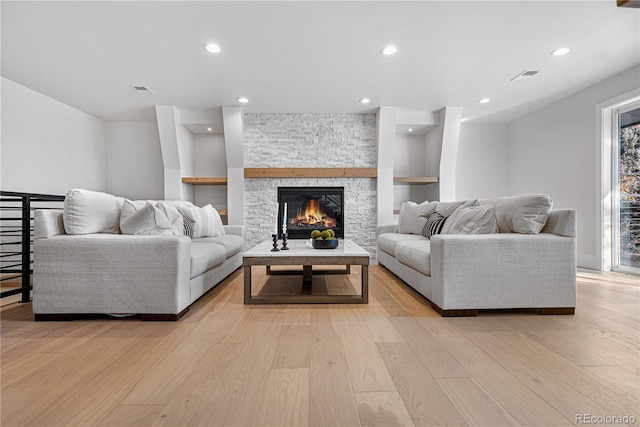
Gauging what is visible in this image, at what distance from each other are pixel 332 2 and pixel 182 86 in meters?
2.49

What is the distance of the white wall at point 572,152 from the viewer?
418 cm

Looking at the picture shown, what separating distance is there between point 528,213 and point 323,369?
6.17 ft

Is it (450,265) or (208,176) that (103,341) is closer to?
(450,265)

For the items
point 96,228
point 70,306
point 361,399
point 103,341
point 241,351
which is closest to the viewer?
point 361,399

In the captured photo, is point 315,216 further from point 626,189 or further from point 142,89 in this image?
point 626,189

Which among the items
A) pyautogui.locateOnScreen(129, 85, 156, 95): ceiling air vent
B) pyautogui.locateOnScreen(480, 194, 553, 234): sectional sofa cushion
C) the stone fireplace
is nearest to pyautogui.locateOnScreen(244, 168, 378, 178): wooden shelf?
the stone fireplace

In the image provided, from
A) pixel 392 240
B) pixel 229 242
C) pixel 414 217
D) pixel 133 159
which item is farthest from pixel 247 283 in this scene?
pixel 133 159

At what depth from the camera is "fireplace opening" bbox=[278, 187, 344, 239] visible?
5.44 metres

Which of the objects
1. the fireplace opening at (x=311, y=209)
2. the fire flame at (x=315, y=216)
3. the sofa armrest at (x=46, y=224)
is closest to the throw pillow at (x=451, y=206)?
the fireplace opening at (x=311, y=209)

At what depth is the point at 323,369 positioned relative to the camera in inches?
57.6

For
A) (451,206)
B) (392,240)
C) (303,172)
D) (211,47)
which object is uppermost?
(211,47)

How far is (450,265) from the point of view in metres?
2.22

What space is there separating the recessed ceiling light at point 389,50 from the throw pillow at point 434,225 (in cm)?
174

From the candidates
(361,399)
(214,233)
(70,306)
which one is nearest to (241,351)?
(361,399)
